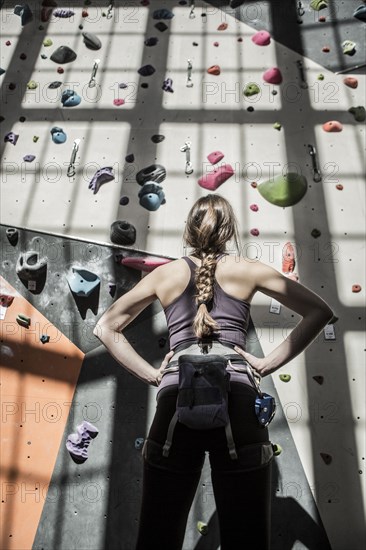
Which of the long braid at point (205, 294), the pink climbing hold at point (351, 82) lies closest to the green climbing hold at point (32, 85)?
the pink climbing hold at point (351, 82)

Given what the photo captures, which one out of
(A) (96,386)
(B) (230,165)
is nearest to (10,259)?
(A) (96,386)

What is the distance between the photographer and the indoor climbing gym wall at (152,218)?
2.75 metres

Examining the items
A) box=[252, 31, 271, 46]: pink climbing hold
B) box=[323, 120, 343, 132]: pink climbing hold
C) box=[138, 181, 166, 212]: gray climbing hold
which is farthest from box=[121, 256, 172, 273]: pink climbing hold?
box=[252, 31, 271, 46]: pink climbing hold

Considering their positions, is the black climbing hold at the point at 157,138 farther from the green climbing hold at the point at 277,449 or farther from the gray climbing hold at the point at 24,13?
the green climbing hold at the point at 277,449

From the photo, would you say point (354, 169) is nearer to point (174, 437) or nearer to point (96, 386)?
point (96, 386)

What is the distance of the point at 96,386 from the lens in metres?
2.99

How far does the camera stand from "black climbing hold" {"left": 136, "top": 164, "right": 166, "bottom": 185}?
3562mm

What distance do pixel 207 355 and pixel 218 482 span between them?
1.23ft

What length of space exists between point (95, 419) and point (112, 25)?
9.58ft

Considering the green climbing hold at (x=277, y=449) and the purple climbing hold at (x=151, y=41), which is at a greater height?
the purple climbing hold at (x=151, y=41)

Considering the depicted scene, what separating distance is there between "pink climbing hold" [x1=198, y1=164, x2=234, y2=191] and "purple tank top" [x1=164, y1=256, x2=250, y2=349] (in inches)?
64.1

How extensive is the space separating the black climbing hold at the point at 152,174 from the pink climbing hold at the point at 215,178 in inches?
9.2

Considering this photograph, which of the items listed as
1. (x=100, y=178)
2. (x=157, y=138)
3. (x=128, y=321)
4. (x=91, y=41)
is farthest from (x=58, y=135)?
(x=128, y=321)

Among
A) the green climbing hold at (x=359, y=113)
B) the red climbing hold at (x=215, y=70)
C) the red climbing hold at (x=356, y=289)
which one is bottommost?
the red climbing hold at (x=356, y=289)
